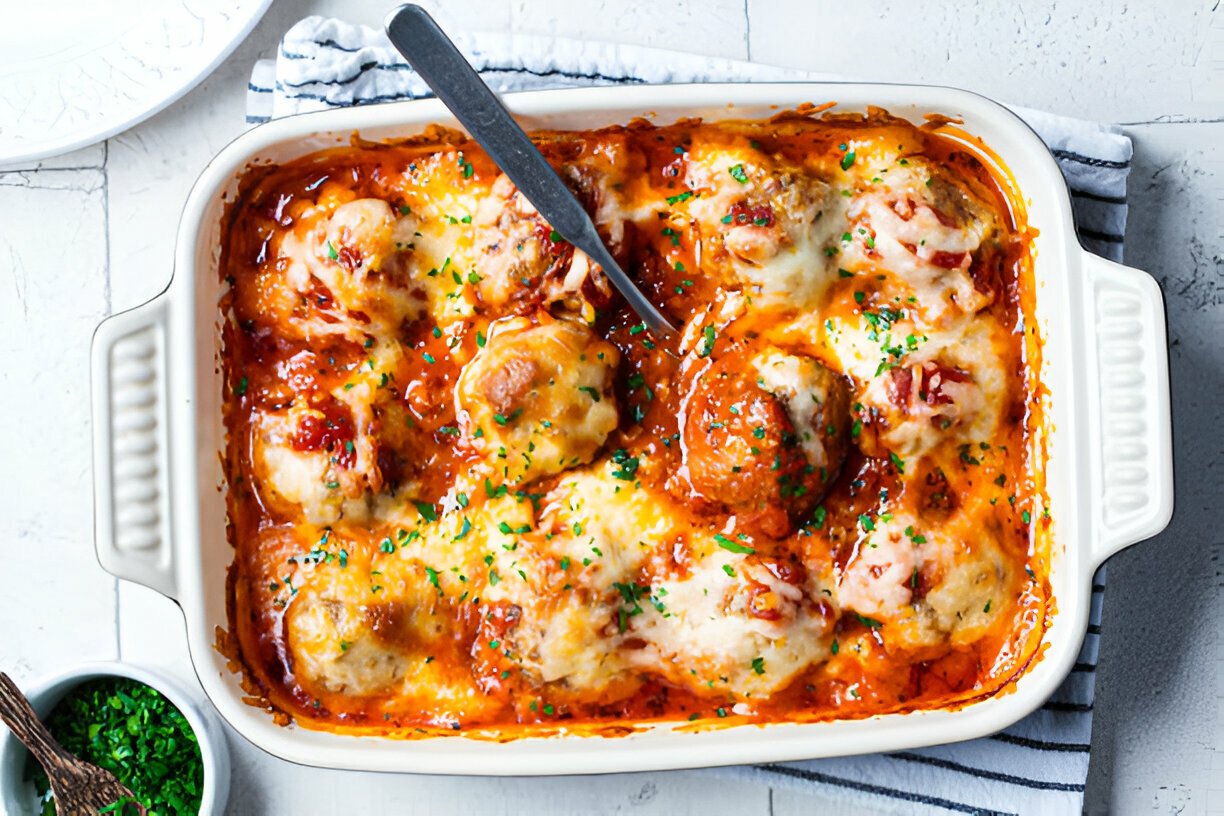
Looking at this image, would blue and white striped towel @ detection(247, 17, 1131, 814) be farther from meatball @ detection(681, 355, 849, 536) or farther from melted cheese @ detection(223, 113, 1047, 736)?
meatball @ detection(681, 355, 849, 536)

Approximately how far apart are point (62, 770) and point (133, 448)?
0.93 meters

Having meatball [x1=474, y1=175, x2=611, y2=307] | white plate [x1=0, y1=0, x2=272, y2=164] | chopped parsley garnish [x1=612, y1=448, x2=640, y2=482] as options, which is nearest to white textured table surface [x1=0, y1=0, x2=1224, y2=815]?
white plate [x1=0, y1=0, x2=272, y2=164]

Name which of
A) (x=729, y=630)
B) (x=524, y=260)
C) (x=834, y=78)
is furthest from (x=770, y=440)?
(x=834, y=78)

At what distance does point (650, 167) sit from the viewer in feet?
7.60

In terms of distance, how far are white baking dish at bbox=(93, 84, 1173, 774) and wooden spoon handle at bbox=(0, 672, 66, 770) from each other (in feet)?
1.98

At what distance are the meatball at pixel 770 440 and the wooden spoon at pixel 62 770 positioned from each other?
1.66 m

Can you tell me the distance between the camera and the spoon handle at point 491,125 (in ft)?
6.81

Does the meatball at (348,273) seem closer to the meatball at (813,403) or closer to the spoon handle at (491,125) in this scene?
the spoon handle at (491,125)

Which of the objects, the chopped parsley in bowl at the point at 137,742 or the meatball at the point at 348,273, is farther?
the chopped parsley in bowl at the point at 137,742

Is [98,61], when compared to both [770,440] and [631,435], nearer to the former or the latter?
[631,435]

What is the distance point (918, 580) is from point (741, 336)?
2.15 feet

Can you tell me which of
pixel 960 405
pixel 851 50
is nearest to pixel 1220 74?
pixel 851 50

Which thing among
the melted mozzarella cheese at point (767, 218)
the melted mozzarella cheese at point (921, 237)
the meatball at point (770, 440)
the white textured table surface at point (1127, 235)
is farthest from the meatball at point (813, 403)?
the white textured table surface at point (1127, 235)

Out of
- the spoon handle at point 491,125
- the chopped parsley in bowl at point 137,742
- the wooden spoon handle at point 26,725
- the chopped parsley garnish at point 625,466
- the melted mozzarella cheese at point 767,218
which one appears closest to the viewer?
the spoon handle at point 491,125
